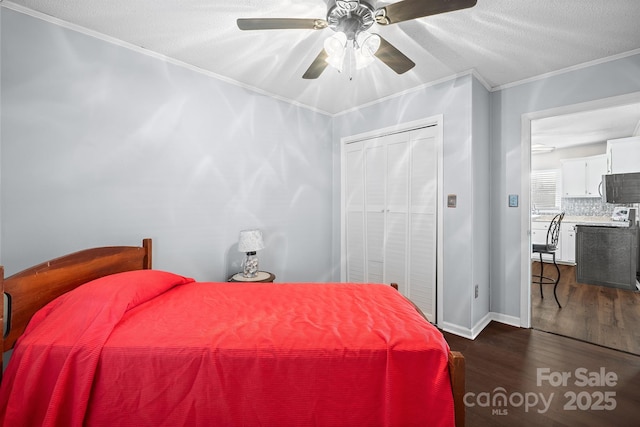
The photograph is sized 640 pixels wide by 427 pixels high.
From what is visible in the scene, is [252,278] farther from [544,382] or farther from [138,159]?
[544,382]

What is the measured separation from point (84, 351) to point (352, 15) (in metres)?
2.05

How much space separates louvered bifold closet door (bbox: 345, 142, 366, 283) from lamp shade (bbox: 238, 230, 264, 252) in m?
1.43

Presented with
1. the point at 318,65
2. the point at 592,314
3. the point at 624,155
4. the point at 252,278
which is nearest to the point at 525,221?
the point at 592,314

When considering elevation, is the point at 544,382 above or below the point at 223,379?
below

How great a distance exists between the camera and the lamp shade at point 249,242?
2.69 metres

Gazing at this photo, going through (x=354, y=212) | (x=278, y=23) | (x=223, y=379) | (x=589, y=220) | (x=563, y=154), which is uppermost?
(x=563, y=154)

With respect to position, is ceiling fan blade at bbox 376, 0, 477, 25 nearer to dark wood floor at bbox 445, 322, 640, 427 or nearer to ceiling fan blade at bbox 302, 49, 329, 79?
ceiling fan blade at bbox 302, 49, 329, 79

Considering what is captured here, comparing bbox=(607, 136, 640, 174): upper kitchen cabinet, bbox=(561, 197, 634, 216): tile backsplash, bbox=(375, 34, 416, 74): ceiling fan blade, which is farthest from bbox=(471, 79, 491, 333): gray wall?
bbox=(561, 197, 634, 216): tile backsplash

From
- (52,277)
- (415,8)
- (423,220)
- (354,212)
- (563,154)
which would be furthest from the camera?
(563,154)

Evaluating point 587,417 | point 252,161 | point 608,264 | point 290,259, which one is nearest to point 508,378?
point 587,417

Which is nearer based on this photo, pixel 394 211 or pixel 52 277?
pixel 52 277

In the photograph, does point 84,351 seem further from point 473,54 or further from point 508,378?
point 473,54

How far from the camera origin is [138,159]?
2252mm

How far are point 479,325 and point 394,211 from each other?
1458 millimetres
